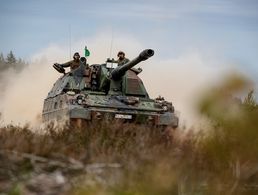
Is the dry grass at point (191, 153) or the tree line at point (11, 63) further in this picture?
the tree line at point (11, 63)

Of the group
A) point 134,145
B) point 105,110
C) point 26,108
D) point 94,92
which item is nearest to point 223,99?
point 134,145

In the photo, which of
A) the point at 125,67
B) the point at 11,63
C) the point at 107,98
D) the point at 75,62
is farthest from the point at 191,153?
the point at 11,63

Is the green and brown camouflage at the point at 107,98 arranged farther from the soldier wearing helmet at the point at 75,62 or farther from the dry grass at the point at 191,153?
the dry grass at the point at 191,153

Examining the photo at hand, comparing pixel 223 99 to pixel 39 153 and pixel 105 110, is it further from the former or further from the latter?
pixel 105 110

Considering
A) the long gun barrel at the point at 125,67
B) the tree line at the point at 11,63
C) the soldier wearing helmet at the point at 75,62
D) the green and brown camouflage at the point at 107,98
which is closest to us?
the long gun barrel at the point at 125,67

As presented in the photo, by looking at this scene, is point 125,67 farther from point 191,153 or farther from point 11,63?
point 11,63

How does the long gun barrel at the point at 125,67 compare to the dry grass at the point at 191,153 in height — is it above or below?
above

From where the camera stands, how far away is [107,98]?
18031 mm

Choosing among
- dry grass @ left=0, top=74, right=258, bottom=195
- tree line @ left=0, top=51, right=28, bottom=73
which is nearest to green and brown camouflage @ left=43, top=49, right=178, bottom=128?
dry grass @ left=0, top=74, right=258, bottom=195

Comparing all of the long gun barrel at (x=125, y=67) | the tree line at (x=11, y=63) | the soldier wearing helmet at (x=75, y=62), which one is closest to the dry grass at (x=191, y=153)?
the long gun barrel at (x=125, y=67)

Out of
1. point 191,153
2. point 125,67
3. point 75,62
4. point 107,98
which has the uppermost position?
point 75,62

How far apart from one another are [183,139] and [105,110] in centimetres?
690

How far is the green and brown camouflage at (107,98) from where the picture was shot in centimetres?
1712

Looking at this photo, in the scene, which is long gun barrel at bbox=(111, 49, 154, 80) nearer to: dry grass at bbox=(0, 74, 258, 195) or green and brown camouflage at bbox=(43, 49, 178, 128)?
green and brown camouflage at bbox=(43, 49, 178, 128)
